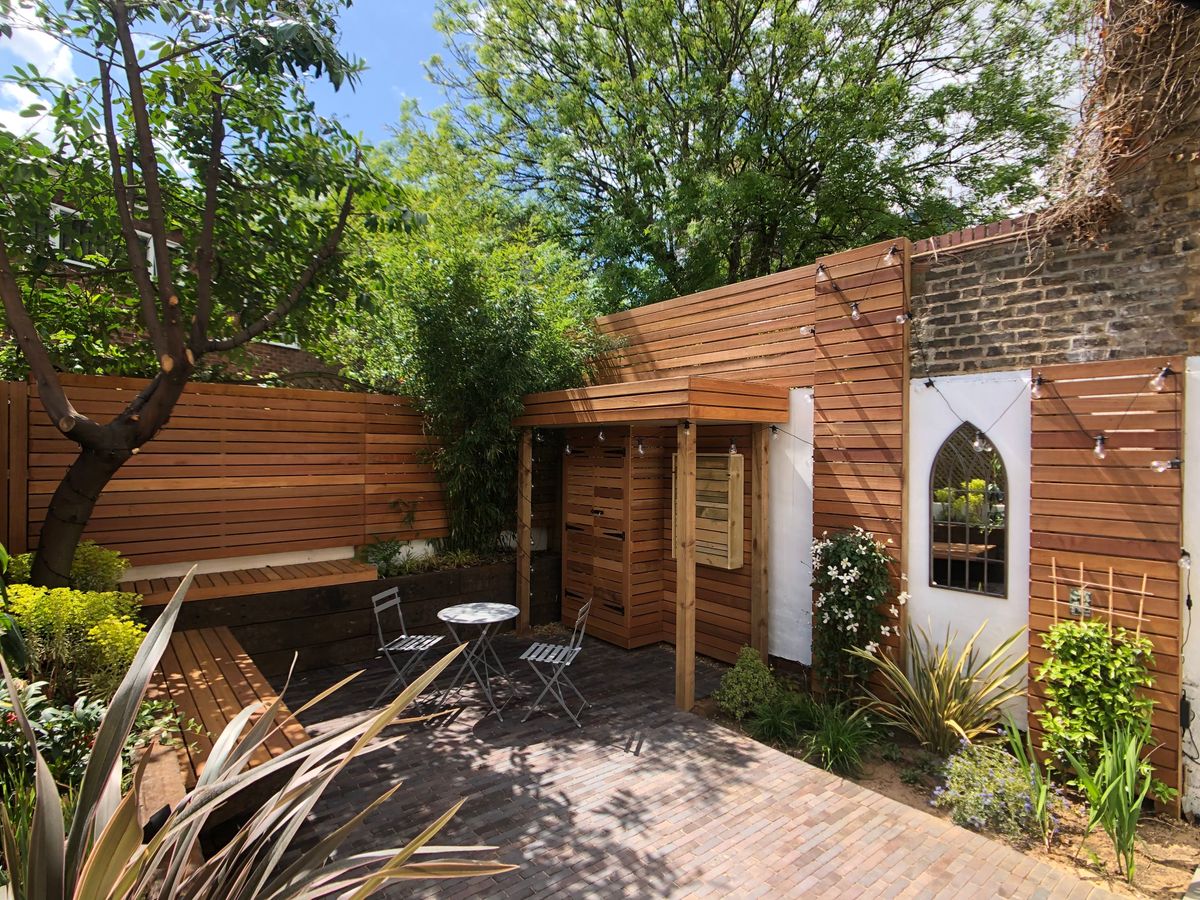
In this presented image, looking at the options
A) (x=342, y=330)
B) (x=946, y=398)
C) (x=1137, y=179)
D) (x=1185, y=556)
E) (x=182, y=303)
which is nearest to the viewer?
(x=1185, y=556)

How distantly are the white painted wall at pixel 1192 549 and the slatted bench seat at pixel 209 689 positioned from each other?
17.1ft

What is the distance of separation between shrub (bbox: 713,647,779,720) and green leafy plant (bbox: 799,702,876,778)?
481 mm

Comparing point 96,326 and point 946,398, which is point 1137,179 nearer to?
point 946,398

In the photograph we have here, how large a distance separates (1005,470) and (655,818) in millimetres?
3413

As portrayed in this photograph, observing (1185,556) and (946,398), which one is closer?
(1185,556)

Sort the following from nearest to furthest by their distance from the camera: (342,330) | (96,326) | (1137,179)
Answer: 1. (1137,179)
2. (96,326)
3. (342,330)

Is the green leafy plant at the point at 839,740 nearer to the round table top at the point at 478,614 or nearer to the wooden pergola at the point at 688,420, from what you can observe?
the wooden pergola at the point at 688,420

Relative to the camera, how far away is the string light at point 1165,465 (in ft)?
12.0

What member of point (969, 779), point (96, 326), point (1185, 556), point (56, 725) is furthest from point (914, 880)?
point (96, 326)

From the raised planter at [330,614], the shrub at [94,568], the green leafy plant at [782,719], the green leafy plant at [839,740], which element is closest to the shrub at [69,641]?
the shrub at [94,568]

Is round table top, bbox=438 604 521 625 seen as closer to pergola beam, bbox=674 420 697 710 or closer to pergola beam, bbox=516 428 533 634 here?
pergola beam, bbox=674 420 697 710

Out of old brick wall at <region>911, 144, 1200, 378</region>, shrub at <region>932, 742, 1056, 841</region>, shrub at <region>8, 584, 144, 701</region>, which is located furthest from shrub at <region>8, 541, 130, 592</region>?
old brick wall at <region>911, 144, 1200, 378</region>

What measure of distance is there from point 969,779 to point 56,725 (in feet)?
15.7

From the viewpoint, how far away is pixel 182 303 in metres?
5.75
